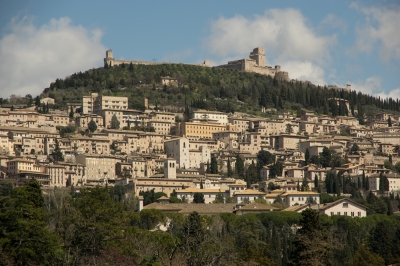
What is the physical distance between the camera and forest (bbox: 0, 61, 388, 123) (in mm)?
135750

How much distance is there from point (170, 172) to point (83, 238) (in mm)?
59484

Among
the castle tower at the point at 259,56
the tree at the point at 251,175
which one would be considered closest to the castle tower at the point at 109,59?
the castle tower at the point at 259,56

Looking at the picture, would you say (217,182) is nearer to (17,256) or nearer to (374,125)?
(374,125)

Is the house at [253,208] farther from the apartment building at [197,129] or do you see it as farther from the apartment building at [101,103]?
the apartment building at [101,103]

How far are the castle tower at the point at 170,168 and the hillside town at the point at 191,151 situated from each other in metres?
0.11

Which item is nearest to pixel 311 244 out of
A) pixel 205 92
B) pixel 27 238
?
pixel 27 238

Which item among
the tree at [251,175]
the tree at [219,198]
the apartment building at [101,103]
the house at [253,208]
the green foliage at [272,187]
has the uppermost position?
the apartment building at [101,103]

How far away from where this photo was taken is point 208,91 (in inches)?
5664

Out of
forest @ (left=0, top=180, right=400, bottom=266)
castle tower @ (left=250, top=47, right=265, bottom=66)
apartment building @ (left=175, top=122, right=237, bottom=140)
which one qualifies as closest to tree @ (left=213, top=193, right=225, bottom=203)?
apartment building @ (left=175, top=122, right=237, bottom=140)

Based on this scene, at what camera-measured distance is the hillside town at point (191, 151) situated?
329 feet

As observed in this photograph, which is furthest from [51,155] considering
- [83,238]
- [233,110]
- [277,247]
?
[83,238]

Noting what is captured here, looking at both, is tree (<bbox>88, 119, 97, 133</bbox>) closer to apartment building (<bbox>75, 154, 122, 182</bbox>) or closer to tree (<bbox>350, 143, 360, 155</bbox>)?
apartment building (<bbox>75, 154, 122, 182</bbox>)

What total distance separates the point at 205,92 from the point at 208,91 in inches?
31.5

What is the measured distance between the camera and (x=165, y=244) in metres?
51.8
